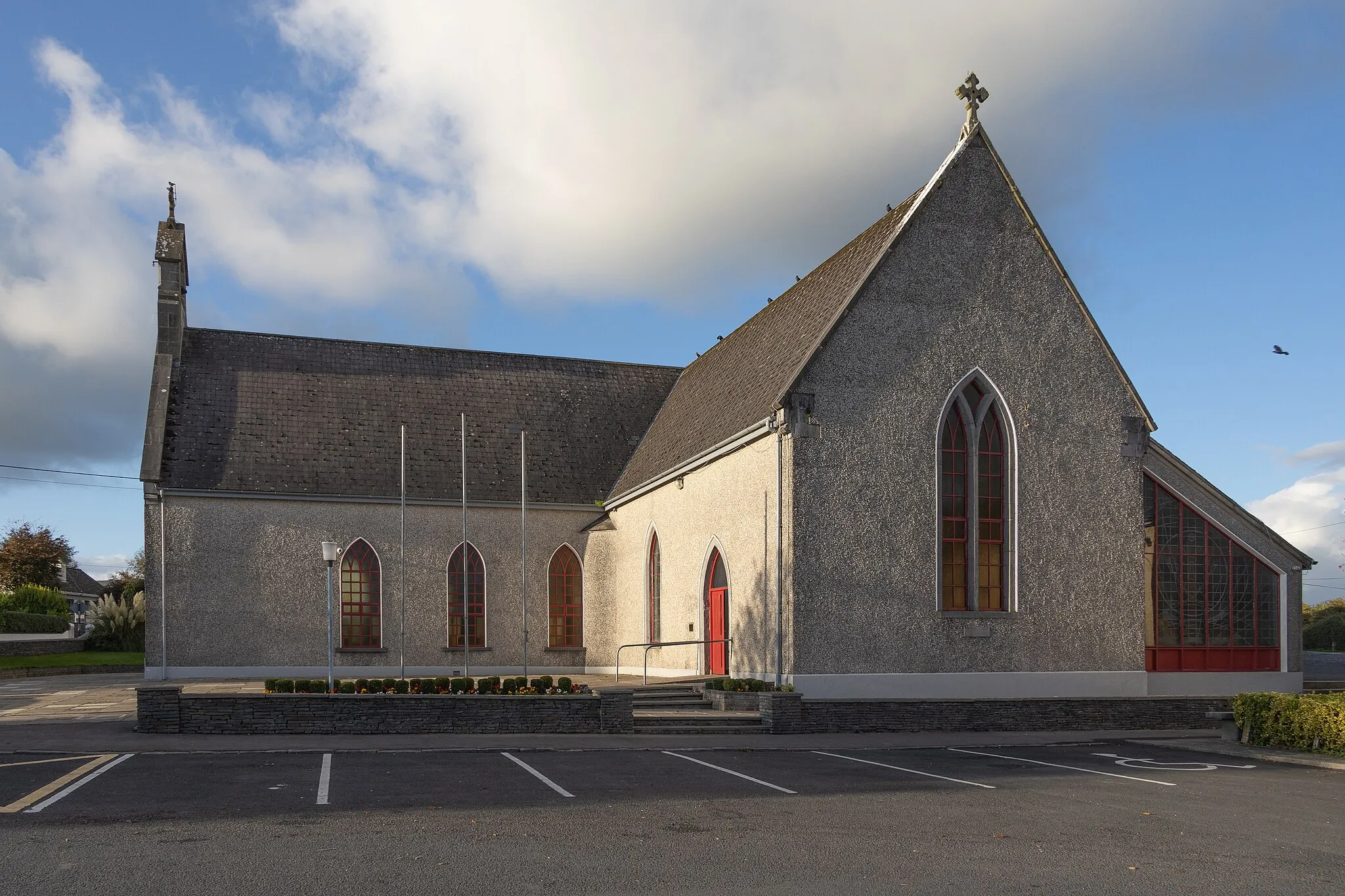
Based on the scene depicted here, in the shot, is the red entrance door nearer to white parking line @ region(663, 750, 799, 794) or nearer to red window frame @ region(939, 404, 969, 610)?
red window frame @ region(939, 404, 969, 610)

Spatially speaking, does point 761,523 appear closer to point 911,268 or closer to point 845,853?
point 911,268

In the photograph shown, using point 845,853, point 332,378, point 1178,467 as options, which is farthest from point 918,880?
point 332,378

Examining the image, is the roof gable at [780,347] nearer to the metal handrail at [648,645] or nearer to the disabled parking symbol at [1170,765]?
the metal handrail at [648,645]

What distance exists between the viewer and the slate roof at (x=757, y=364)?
23.2 m

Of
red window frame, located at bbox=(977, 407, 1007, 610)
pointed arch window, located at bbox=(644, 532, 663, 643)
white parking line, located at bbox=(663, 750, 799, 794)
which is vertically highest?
red window frame, located at bbox=(977, 407, 1007, 610)

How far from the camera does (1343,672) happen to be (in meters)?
31.2

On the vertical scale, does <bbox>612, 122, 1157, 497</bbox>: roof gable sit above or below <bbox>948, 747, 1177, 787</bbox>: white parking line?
above

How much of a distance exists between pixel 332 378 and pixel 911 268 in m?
17.6

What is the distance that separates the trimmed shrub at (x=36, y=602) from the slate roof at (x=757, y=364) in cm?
3386

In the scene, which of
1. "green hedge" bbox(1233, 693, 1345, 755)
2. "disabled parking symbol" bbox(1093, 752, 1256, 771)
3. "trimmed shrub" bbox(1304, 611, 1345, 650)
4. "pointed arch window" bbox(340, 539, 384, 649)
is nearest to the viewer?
"disabled parking symbol" bbox(1093, 752, 1256, 771)

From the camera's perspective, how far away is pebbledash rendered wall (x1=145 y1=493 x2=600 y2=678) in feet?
90.8

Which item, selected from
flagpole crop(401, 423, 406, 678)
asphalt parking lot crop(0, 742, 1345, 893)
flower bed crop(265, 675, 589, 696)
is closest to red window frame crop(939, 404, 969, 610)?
asphalt parking lot crop(0, 742, 1345, 893)

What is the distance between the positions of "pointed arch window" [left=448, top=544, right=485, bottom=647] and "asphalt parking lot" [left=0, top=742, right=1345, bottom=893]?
13.8m

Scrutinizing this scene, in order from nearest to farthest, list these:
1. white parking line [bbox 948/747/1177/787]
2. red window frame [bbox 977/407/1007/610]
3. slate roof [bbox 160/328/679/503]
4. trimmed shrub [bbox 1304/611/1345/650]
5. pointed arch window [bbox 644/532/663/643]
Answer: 1. white parking line [bbox 948/747/1177/787]
2. red window frame [bbox 977/407/1007/610]
3. pointed arch window [bbox 644/532/663/643]
4. slate roof [bbox 160/328/679/503]
5. trimmed shrub [bbox 1304/611/1345/650]
